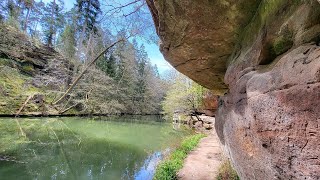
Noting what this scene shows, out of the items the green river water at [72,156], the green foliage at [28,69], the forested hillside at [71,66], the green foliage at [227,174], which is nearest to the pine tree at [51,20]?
the forested hillside at [71,66]

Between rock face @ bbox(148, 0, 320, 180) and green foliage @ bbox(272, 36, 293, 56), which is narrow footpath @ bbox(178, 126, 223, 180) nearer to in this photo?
rock face @ bbox(148, 0, 320, 180)

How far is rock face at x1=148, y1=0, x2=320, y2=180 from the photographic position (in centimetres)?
221

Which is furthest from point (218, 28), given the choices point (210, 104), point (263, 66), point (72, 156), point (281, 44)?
point (210, 104)

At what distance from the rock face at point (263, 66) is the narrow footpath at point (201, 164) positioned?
11.8 ft

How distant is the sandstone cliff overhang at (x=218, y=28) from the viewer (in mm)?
2951

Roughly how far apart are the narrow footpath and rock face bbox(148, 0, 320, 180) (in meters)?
3.59

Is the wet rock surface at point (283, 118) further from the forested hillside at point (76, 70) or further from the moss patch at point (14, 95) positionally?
the moss patch at point (14, 95)

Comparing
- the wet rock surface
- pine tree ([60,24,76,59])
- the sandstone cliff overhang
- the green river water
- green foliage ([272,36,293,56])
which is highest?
pine tree ([60,24,76,59])

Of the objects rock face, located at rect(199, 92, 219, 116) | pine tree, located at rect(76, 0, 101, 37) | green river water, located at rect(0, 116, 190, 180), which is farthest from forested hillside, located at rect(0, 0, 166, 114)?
rock face, located at rect(199, 92, 219, 116)

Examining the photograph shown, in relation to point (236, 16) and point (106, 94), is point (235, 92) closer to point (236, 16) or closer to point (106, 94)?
point (236, 16)

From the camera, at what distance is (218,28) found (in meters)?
4.05

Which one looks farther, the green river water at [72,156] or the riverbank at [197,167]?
the green river water at [72,156]

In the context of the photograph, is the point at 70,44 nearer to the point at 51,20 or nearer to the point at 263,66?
the point at 51,20

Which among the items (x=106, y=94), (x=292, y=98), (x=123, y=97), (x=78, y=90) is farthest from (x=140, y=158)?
(x=123, y=97)
